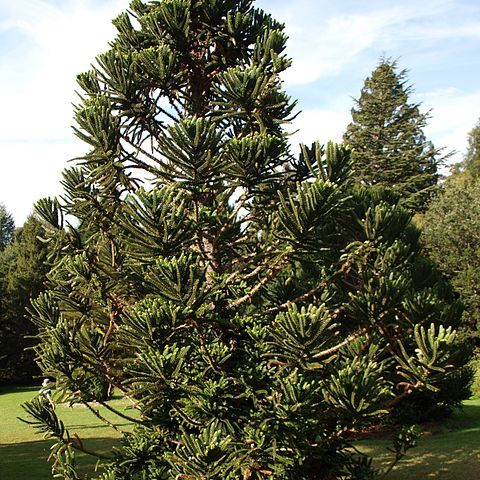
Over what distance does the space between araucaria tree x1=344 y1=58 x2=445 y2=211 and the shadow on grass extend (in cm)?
2235

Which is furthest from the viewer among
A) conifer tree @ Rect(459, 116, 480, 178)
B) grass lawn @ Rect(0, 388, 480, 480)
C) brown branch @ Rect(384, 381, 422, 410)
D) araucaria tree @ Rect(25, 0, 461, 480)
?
conifer tree @ Rect(459, 116, 480, 178)

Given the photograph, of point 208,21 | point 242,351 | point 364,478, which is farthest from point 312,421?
point 208,21

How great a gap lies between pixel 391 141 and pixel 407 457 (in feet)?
82.4

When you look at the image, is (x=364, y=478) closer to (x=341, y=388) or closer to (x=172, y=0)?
(x=341, y=388)

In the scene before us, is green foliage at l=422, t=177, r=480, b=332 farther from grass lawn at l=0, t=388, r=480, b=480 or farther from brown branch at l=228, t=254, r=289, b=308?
brown branch at l=228, t=254, r=289, b=308

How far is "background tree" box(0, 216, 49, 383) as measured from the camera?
33.8 m

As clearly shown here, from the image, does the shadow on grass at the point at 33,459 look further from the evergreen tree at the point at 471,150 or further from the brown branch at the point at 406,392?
the evergreen tree at the point at 471,150

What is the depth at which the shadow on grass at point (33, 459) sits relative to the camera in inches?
436

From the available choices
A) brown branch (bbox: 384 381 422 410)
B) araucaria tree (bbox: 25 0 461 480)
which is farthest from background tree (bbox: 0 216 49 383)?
brown branch (bbox: 384 381 422 410)

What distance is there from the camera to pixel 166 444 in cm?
514

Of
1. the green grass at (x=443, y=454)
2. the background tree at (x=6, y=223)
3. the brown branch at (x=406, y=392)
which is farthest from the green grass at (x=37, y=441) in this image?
the background tree at (x=6, y=223)

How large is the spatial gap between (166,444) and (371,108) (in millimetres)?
32288

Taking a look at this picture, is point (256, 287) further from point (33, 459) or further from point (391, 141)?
point (391, 141)

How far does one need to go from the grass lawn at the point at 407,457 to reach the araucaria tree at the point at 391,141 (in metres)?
16.5
